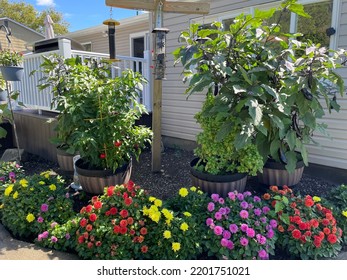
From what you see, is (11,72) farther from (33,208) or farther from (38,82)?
(33,208)

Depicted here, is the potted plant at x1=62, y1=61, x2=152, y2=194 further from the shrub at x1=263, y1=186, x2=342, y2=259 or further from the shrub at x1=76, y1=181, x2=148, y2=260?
the shrub at x1=263, y1=186, x2=342, y2=259

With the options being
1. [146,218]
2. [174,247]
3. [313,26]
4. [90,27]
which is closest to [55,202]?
[146,218]

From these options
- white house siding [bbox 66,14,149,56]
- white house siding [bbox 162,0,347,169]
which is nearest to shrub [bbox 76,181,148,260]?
white house siding [bbox 162,0,347,169]

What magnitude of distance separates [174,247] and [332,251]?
116 centimetres

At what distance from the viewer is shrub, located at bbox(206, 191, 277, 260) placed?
183cm

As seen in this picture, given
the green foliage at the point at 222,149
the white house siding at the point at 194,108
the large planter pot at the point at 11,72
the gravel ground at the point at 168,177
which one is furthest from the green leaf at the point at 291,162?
the large planter pot at the point at 11,72

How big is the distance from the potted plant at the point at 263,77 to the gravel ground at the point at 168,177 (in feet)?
2.95

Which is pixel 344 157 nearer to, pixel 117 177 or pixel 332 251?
pixel 332 251

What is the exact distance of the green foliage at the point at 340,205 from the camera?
7.07 ft

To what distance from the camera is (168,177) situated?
3400 mm

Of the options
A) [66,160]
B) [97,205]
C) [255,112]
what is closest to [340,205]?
[255,112]

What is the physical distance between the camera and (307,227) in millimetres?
1956

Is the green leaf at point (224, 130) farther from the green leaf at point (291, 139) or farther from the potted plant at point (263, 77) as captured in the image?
the green leaf at point (291, 139)

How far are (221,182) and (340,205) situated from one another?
3.55 ft
